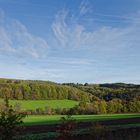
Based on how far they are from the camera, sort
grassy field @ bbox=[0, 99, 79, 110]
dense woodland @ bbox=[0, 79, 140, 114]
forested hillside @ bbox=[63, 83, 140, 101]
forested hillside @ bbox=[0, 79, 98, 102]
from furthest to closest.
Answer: forested hillside @ bbox=[63, 83, 140, 101], forested hillside @ bbox=[0, 79, 98, 102], grassy field @ bbox=[0, 99, 79, 110], dense woodland @ bbox=[0, 79, 140, 114]

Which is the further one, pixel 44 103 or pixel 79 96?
pixel 79 96

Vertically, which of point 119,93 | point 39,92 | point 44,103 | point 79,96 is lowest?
point 44,103

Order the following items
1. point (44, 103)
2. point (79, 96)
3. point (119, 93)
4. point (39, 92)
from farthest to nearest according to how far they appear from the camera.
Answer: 1. point (119, 93)
2. point (79, 96)
3. point (39, 92)
4. point (44, 103)

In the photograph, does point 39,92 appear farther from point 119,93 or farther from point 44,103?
point 119,93

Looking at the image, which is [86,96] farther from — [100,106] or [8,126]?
[8,126]

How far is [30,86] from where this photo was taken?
371 ft

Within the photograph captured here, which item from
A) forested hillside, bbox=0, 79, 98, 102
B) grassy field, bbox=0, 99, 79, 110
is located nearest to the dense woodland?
forested hillside, bbox=0, 79, 98, 102

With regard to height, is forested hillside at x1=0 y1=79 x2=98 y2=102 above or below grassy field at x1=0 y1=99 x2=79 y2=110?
above

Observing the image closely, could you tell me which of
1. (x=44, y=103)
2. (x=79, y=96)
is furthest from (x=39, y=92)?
(x=79, y=96)

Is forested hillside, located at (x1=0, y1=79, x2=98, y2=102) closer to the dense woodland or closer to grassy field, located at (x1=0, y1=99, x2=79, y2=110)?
the dense woodland

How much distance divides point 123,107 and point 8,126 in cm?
8638

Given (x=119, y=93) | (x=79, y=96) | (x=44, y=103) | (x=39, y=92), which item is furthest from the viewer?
(x=119, y=93)

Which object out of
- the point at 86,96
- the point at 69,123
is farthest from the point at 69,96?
the point at 69,123

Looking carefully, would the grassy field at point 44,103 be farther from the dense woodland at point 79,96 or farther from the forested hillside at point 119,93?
the forested hillside at point 119,93
